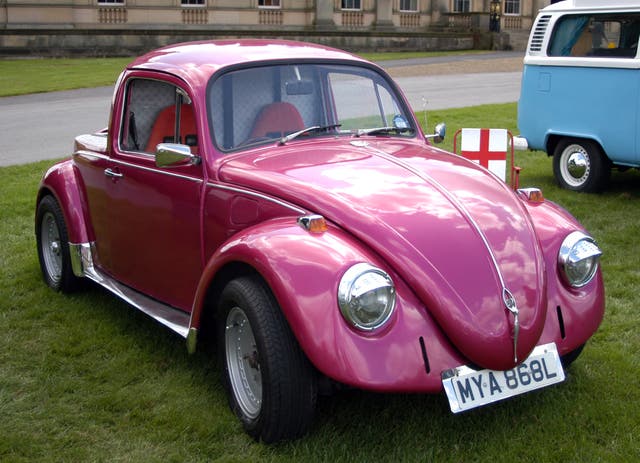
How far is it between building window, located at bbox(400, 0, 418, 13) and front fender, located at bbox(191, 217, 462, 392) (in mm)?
40017

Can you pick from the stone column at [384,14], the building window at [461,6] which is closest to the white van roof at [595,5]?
the stone column at [384,14]

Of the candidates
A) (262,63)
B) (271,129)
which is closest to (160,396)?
(271,129)

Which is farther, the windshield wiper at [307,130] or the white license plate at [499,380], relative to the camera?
the windshield wiper at [307,130]

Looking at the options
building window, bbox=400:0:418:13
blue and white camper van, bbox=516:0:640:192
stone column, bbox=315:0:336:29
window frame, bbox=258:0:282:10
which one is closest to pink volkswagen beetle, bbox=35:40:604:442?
blue and white camper van, bbox=516:0:640:192

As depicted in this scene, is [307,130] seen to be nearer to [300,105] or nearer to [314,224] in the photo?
[300,105]

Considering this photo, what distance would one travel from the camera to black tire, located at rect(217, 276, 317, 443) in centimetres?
352

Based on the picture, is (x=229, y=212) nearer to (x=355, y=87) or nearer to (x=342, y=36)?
(x=355, y=87)

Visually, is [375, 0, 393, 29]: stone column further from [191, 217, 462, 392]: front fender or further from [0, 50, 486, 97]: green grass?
[191, 217, 462, 392]: front fender

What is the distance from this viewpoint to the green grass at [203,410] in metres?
3.70

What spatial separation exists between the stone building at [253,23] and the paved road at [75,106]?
11319mm

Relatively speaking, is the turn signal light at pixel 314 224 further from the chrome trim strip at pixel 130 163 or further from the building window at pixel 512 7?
the building window at pixel 512 7

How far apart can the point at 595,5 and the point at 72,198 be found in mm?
5888

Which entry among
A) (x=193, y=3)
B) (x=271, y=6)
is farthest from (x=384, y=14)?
(x=193, y=3)

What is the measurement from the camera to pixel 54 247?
607cm
